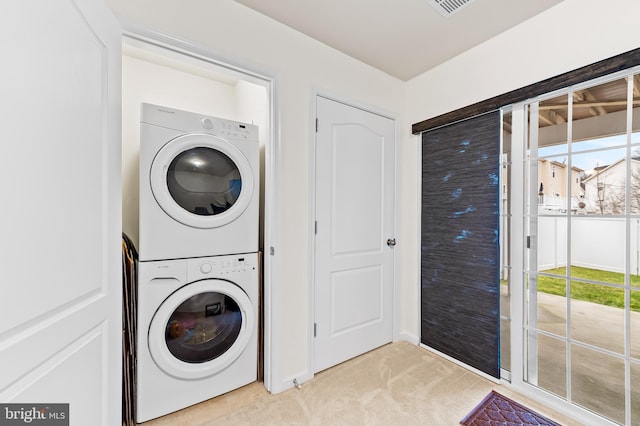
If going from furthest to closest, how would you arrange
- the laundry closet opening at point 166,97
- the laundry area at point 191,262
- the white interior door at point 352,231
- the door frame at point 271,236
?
the laundry closet opening at point 166,97 → the white interior door at point 352,231 → the door frame at point 271,236 → the laundry area at point 191,262

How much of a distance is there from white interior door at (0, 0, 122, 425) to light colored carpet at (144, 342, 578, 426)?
2.18 ft

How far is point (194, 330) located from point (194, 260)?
1.46 ft

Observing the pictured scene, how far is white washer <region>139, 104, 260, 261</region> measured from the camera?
1.54 meters

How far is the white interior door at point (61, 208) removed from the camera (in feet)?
2.19

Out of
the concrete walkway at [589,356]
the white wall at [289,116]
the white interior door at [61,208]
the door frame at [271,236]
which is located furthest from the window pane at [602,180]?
the white interior door at [61,208]

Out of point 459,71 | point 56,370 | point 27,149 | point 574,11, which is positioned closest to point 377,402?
point 56,370

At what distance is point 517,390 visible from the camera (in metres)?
1.83

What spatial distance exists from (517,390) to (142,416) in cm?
234

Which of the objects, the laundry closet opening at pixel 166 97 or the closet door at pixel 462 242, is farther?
the laundry closet opening at pixel 166 97

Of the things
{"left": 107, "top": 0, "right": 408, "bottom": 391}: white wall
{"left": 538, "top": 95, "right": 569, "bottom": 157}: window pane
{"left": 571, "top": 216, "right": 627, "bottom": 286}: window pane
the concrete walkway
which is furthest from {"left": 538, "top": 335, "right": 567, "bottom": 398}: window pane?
{"left": 107, "top": 0, "right": 408, "bottom": 391}: white wall

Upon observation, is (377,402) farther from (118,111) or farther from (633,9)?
(633,9)

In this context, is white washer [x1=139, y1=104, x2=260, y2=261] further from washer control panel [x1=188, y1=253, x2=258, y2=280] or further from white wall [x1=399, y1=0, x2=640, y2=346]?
white wall [x1=399, y1=0, x2=640, y2=346]

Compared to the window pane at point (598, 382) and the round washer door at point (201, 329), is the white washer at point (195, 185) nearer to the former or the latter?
the round washer door at point (201, 329)
